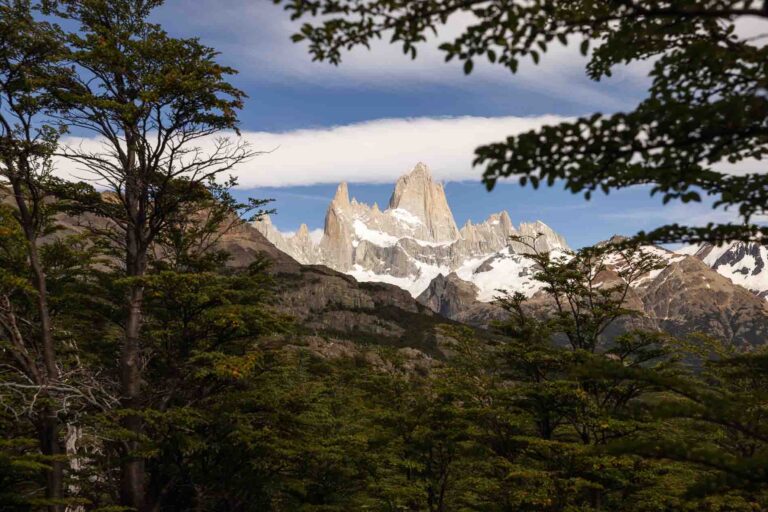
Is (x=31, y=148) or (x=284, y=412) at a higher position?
(x=31, y=148)

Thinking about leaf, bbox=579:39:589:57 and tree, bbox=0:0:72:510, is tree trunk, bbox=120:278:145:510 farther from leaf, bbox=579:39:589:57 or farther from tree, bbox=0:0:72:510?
leaf, bbox=579:39:589:57

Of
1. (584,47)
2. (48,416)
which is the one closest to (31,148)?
(48,416)

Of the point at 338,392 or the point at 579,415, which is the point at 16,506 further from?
the point at 338,392

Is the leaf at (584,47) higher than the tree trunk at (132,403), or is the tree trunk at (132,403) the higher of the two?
the leaf at (584,47)

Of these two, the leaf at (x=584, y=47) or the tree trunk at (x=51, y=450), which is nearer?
the leaf at (x=584, y=47)

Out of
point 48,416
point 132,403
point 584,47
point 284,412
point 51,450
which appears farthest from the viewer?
point 284,412

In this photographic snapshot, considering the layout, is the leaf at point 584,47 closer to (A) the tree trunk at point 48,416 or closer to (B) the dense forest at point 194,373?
(B) the dense forest at point 194,373

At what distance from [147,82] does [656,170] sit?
11.9m

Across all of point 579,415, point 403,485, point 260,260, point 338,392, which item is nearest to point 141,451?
point 260,260

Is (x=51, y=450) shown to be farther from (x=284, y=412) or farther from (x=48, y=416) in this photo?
(x=284, y=412)

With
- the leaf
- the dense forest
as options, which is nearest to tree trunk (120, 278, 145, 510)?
the dense forest

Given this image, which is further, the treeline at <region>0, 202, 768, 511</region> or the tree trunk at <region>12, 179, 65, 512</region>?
the treeline at <region>0, 202, 768, 511</region>

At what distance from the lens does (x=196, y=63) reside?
13.0 metres

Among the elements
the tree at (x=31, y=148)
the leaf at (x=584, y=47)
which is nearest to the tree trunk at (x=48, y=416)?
the tree at (x=31, y=148)
